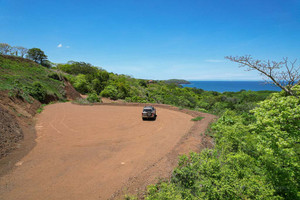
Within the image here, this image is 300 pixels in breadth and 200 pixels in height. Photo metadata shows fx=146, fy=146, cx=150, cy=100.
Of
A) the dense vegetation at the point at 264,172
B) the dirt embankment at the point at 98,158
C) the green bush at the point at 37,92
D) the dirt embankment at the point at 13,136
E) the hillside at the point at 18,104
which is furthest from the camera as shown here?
the green bush at the point at 37,92

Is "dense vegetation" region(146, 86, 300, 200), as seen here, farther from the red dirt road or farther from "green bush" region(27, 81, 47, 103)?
"green bush" region(27, 81, 47, 103)

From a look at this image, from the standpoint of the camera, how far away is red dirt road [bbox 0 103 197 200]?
6109mm

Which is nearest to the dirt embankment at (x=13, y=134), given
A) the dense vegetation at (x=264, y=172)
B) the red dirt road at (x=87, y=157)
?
the red dirt road at (x=87, y=157)

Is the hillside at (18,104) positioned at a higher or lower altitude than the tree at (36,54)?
lower

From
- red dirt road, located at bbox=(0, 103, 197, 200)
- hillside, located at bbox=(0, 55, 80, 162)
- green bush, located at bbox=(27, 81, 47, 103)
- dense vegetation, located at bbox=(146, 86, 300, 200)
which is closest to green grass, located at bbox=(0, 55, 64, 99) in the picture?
hillside, located at bbox=(0, 55, 80, 162)

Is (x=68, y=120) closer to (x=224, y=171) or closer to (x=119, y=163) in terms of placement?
(x=119, y=163)

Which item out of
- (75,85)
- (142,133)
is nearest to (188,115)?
(142,133)

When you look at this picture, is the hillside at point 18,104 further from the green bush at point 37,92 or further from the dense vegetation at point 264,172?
the dense vegetation at point 264,172

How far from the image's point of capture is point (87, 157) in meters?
8.62

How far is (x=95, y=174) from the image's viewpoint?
279 inches

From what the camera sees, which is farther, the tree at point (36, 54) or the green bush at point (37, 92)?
the tree at point (36, 54)

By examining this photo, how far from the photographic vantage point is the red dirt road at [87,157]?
6.11 meters

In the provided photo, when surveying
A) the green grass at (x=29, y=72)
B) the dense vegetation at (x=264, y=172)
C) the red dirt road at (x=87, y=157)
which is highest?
the green grass at (x=29, y=72)

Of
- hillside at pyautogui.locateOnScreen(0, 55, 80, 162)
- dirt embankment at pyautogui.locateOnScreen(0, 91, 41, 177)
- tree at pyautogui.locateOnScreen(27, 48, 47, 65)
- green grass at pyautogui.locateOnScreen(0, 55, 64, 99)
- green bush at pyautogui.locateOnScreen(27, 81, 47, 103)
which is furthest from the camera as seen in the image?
tree at pyautogui.locateOnScreen(27, 48, 47, 65)
